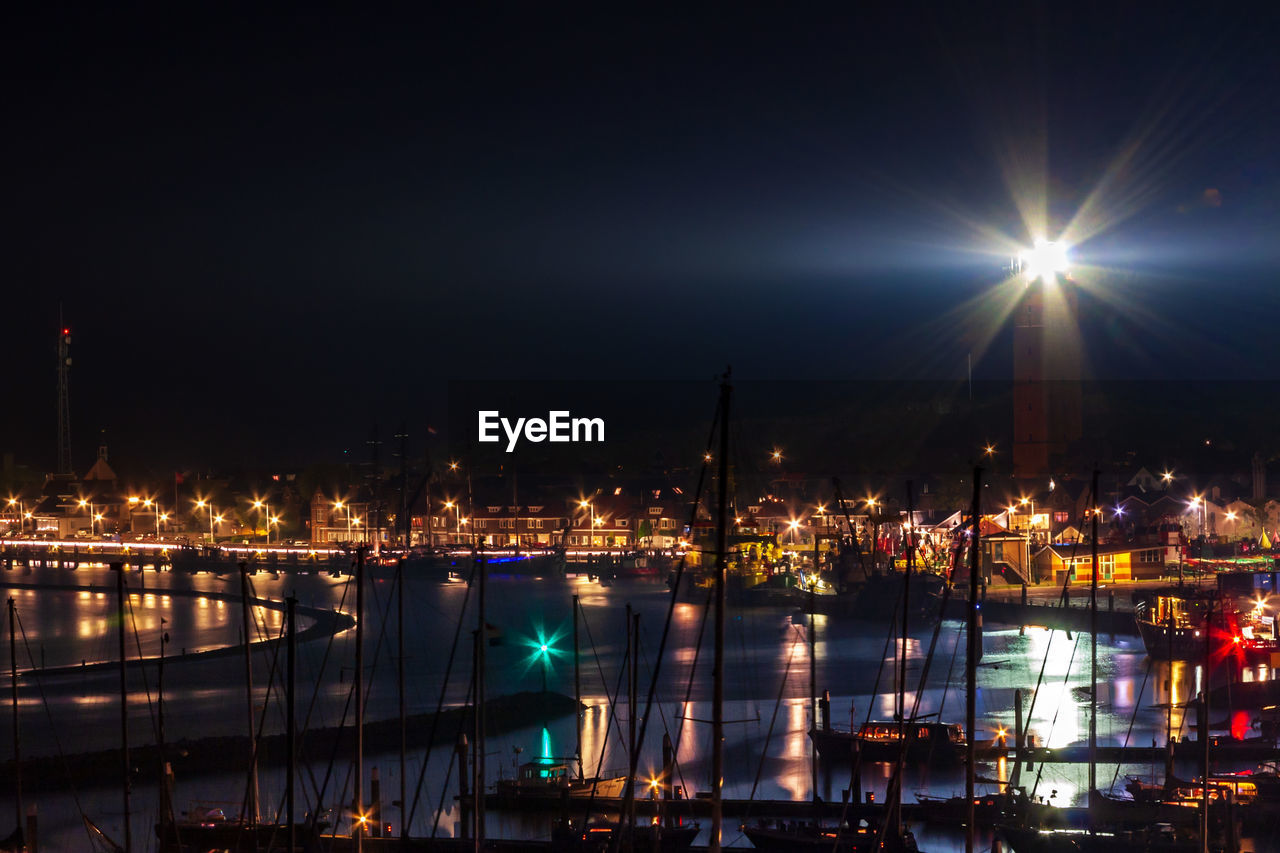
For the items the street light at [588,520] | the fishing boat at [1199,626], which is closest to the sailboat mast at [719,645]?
the fishing boat at [1199,626]

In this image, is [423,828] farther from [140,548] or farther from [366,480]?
[366,480]

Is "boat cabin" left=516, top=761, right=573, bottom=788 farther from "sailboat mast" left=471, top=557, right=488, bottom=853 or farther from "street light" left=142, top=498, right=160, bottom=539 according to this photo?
"street light" left=142, top=498, right=160, bottom=539

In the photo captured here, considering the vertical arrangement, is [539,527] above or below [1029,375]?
below

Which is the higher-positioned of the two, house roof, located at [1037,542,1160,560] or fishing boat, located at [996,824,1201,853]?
house roof, located at [1037,542,1160,560]

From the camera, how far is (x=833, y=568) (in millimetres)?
39219

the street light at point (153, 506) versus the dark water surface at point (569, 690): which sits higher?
the street light at point (153, 506)

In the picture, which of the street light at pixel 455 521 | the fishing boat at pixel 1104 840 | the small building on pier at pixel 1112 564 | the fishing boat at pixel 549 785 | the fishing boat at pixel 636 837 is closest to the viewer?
the fishing boat at pixel 1104 840

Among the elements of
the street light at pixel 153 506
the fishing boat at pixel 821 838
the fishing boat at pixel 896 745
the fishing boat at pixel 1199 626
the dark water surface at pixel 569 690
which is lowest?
the dark water surface at pixel 569 690

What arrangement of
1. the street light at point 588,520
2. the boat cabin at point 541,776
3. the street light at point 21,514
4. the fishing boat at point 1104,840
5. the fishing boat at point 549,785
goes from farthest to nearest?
the street light at point 21,514
the street light at point 588,520
the boat cabin at point 541,776
the fishing boat at point 549,785
the fishing boat at point 1104,840

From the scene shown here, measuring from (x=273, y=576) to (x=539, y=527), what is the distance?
35.7 ft

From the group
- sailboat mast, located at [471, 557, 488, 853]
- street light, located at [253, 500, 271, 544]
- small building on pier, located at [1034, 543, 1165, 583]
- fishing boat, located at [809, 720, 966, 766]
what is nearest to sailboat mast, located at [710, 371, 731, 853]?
sailboat mast, located at [471, 557, 488, 853]

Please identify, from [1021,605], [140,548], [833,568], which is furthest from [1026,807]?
[140,548]

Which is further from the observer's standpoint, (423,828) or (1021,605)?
(1021,605)

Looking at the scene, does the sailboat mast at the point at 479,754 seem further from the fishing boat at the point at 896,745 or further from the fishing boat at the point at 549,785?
the fishing boat at the point at 896,745
